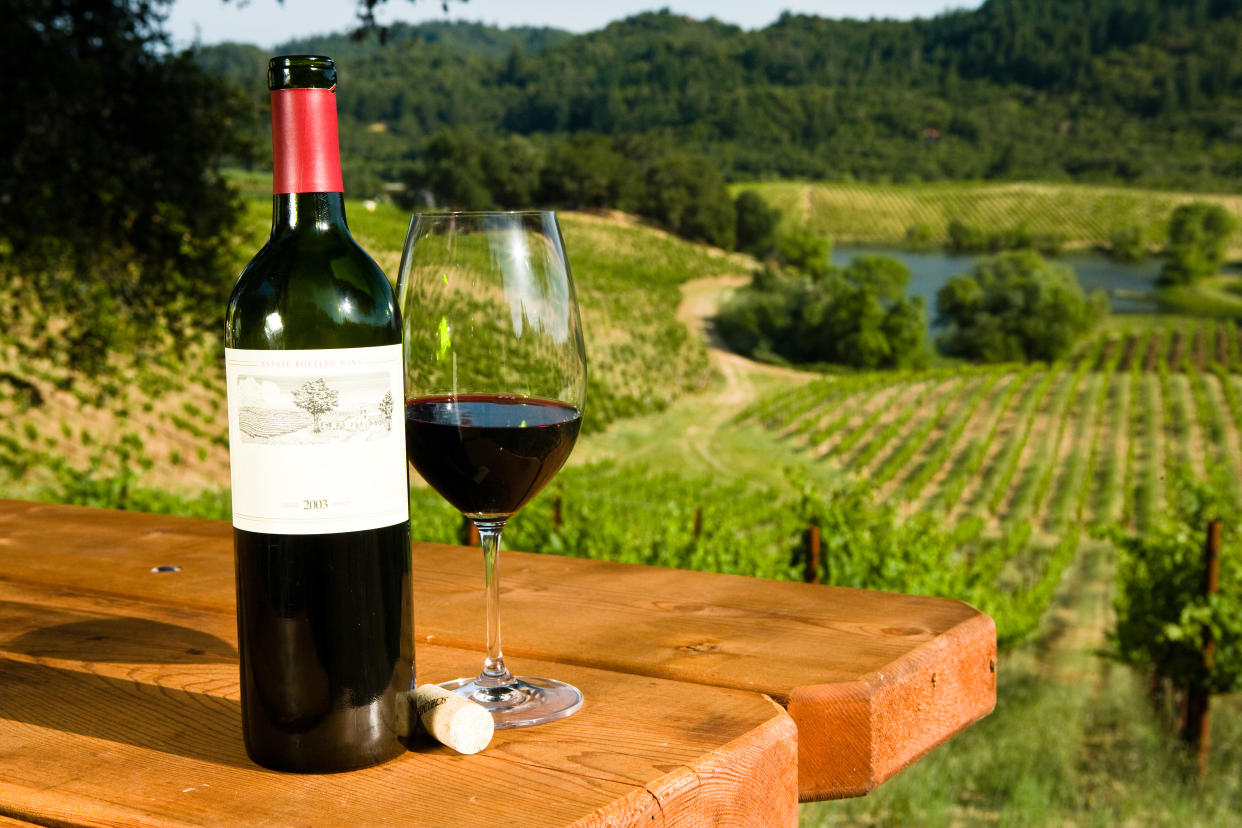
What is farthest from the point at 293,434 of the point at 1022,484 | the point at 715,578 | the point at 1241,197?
the point at 1241,197

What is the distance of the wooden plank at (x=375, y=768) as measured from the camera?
56 centimetres

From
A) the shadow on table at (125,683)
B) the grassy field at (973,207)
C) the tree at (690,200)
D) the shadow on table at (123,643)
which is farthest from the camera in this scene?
the grassy field at (973,207)

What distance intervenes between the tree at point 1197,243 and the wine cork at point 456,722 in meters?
52.7

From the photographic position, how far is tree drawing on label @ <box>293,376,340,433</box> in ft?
1.94

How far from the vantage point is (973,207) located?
184 ft

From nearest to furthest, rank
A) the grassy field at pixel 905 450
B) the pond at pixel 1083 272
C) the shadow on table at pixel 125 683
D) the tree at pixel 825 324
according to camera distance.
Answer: the shadow on table at pixel 125 683, the grassy field at pixel 905 450, the tree at pixel 825 324, the pond at pixel 1083 272

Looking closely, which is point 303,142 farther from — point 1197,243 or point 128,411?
point 1197,243

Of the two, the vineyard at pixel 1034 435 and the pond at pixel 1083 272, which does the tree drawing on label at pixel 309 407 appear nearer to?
the vineyard at pixel 1034 435

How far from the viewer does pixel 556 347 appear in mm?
716

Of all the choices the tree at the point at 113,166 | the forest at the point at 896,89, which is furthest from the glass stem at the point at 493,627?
the forest at the point at 896,89

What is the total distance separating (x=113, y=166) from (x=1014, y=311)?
128 ft

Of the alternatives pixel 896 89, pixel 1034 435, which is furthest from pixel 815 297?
pixel 896 89

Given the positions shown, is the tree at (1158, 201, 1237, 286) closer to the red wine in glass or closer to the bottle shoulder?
the red wine in glass

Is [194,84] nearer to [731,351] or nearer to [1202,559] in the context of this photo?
[1202,559]
